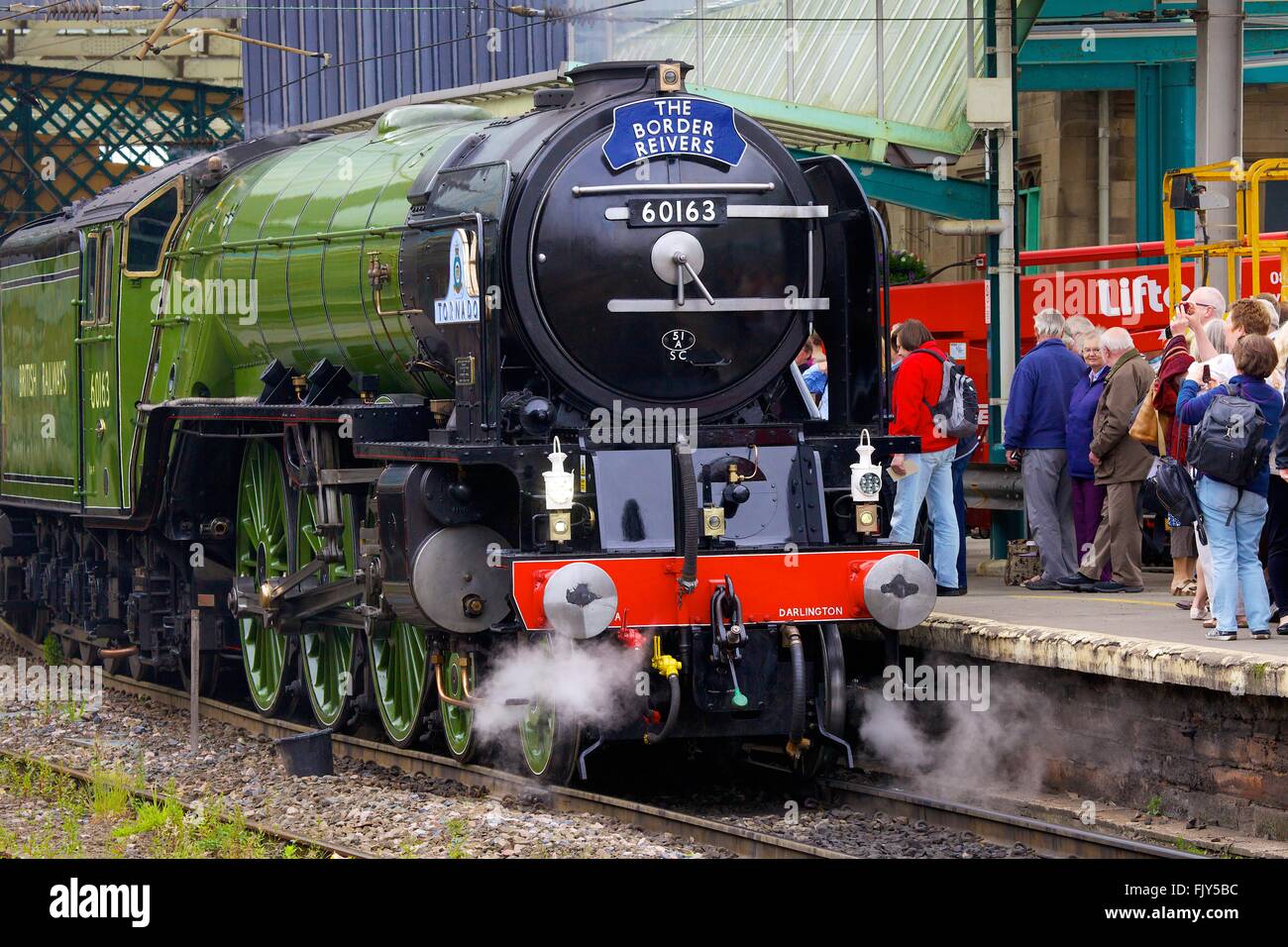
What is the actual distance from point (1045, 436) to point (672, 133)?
386 cm

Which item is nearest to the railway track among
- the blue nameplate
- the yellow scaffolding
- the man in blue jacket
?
the blue nameplate

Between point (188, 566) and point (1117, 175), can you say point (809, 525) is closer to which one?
point (188, 566)

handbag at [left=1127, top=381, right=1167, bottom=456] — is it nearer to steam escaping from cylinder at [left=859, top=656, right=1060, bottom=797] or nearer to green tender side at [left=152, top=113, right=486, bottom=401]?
steam escaping from cylinder at [left=859, top=656, right=1060, bottom=797]

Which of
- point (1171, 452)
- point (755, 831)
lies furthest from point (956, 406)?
point (755, 831)

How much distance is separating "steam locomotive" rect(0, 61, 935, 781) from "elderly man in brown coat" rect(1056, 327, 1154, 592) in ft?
7.05

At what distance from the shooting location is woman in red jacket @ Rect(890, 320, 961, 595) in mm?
11008

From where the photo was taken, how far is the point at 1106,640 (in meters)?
8.69

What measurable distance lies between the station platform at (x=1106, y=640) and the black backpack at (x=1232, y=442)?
772 millimetres

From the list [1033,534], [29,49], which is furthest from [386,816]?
[29,49]

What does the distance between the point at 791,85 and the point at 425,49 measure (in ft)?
57.3

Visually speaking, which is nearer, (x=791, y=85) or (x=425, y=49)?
(x=791, y=85)

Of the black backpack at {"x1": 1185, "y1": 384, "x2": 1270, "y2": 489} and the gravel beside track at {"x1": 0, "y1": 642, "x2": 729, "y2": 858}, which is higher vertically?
the black backpack at {"x1": 1185, "y1": 384, "x2": 1270, "y2": 489}

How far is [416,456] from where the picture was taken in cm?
879

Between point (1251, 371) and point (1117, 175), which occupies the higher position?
point (1117, 175)
